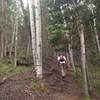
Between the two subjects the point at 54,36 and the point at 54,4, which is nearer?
the point at 54,4

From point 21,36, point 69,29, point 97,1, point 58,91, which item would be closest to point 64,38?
point 69,29

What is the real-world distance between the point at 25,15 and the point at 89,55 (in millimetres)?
8628

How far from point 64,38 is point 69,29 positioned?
5517 millimetres

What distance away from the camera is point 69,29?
15.8 meters

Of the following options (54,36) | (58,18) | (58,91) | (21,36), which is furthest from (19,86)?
(21,36)

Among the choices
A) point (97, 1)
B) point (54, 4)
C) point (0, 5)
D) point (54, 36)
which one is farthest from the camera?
point (0, 5)

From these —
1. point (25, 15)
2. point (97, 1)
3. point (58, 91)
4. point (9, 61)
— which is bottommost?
point (58, 91)

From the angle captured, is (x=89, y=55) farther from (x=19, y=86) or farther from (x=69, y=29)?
(x=19, y=86)

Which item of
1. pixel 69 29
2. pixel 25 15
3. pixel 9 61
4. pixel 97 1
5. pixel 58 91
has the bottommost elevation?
pixel 58 91

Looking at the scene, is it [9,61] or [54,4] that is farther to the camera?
[9,61]

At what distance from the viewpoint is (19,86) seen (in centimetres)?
1119

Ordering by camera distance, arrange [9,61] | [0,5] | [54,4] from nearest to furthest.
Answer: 1. [54,4]
2. [9,61]
3. [0,5]

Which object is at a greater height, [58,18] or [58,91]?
[58,18]

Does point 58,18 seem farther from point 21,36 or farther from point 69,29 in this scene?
point 21,36
